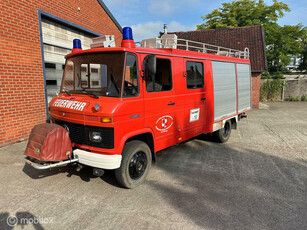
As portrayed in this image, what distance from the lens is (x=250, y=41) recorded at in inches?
588

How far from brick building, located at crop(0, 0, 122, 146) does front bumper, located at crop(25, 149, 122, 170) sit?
315 cm

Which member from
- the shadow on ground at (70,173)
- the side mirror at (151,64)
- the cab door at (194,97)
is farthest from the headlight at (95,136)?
the cab door at (194,97)

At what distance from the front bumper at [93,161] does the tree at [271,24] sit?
21.1m

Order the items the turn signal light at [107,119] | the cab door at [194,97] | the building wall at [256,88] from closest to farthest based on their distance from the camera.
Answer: the turn signal light at [107,119], the cab door at [194,97], the building wall at [256,88]

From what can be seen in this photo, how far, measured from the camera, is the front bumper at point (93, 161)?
320 cm

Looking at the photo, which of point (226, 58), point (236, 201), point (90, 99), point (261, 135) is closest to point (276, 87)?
point (261, 135)

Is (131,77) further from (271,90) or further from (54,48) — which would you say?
(271,90)

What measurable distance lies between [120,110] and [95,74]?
1.17m

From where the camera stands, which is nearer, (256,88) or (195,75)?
(195,75)

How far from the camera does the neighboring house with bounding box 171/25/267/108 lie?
14180 mm

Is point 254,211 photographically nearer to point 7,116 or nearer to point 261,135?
point 261,135

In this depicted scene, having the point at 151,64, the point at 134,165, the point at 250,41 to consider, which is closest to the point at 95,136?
the point at 134,165

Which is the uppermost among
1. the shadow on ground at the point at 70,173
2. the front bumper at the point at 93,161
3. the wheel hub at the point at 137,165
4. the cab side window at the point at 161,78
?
the cab side window at the point at 161,78

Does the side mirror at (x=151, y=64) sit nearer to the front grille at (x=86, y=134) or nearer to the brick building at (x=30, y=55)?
Answer: the front grille at (x=86, y=134)
